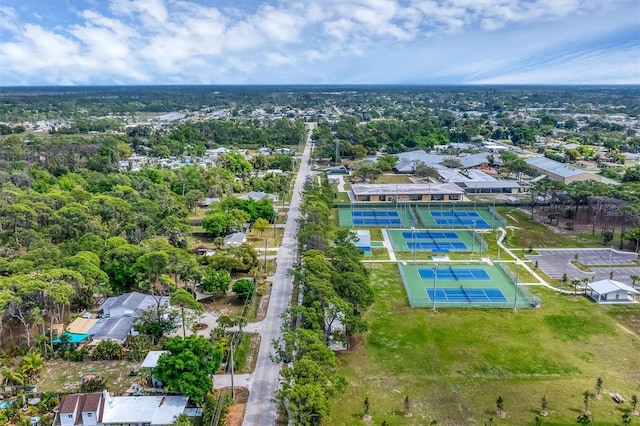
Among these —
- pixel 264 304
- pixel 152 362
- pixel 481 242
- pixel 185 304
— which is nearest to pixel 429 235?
pixel 481 242

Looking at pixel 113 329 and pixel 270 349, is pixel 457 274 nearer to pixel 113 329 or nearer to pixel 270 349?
pixel 270 349

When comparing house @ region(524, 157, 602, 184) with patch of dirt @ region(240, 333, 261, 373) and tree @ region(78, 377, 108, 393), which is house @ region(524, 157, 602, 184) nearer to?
patch of dirt @ region(240, 333, 261, 373)

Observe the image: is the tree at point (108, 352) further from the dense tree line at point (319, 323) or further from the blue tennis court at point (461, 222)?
the blue tennis court at point (461, 222)

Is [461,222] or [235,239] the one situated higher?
[235,239]

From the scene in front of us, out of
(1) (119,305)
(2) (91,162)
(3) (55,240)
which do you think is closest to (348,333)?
(1) (119,305)

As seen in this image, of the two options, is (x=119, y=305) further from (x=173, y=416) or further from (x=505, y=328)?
(x=505, y=328)

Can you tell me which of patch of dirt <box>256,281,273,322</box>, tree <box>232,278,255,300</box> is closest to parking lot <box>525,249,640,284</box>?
patch of dirt <box>256,281,273,322</box>
